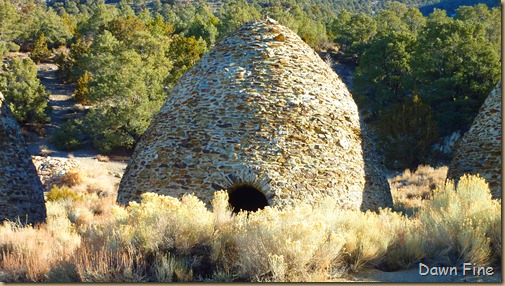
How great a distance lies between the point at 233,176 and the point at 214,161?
0.42 m

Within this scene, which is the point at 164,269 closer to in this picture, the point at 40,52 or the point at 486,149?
the point at 486,149

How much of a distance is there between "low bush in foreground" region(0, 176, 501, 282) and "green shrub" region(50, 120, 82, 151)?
28.6 m

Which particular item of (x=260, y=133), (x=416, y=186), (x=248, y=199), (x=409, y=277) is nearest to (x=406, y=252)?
(x=409, y=277)

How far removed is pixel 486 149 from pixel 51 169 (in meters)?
22.0

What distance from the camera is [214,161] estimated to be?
7.75 metres

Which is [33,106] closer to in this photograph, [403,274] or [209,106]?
[209,106]

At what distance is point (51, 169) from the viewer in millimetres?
25641

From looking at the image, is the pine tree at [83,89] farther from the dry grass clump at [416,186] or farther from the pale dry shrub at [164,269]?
the pale dry shrub at [164,269]

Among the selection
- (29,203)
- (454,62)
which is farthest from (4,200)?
(454,62)

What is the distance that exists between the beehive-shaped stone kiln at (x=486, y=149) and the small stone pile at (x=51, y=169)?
19548 mm

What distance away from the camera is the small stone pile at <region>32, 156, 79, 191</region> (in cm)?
2461

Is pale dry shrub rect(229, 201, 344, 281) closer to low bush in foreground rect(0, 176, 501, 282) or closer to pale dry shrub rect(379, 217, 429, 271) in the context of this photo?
low bush in foreground rect(0, 176, 501, 282)

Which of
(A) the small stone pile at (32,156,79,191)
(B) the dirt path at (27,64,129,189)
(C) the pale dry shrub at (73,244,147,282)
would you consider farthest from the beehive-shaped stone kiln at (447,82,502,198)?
(A) the small stone pile at (32,156,79,191)

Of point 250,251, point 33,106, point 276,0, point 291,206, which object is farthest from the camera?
point 276,0
